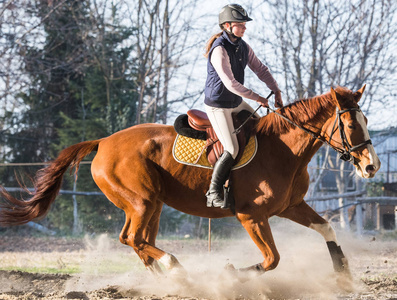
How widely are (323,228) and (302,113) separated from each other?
115 centimetres

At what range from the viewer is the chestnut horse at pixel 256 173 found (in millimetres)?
4293

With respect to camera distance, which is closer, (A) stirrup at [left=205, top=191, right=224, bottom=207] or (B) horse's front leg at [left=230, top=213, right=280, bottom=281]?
(B) horse's front leg at [left=230, top=213, right=280, bottom=281]

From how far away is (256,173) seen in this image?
4500 millimetres

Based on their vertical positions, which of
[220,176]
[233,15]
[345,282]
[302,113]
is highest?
[233,15]

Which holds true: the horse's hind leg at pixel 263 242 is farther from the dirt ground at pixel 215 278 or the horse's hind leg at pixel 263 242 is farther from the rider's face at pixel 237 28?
the rider's face at pixel 237 28

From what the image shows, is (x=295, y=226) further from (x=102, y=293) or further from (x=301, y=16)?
(x=102, y=293)

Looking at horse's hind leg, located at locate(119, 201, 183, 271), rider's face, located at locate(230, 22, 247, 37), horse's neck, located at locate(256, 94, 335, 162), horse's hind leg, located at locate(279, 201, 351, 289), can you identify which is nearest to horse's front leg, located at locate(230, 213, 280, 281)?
horse's hind leg, located at locate(279, 201, 351, 289)

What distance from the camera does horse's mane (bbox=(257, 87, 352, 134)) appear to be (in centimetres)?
444

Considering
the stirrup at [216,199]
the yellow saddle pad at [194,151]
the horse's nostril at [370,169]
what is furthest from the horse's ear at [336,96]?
the stirrup at [216,199]

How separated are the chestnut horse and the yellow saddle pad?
61 millimetres

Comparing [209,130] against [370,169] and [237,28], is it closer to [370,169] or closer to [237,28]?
[237,28]

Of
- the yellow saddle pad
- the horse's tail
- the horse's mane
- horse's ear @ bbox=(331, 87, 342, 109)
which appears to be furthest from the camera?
the horse's tail

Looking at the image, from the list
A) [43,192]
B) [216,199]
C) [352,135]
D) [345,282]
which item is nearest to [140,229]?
[216,199]

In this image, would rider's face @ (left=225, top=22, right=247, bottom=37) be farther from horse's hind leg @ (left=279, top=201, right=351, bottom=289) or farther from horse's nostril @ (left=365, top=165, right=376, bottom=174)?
horse's hind leg @ (left=279, top=201, right=351, bottom=289)
